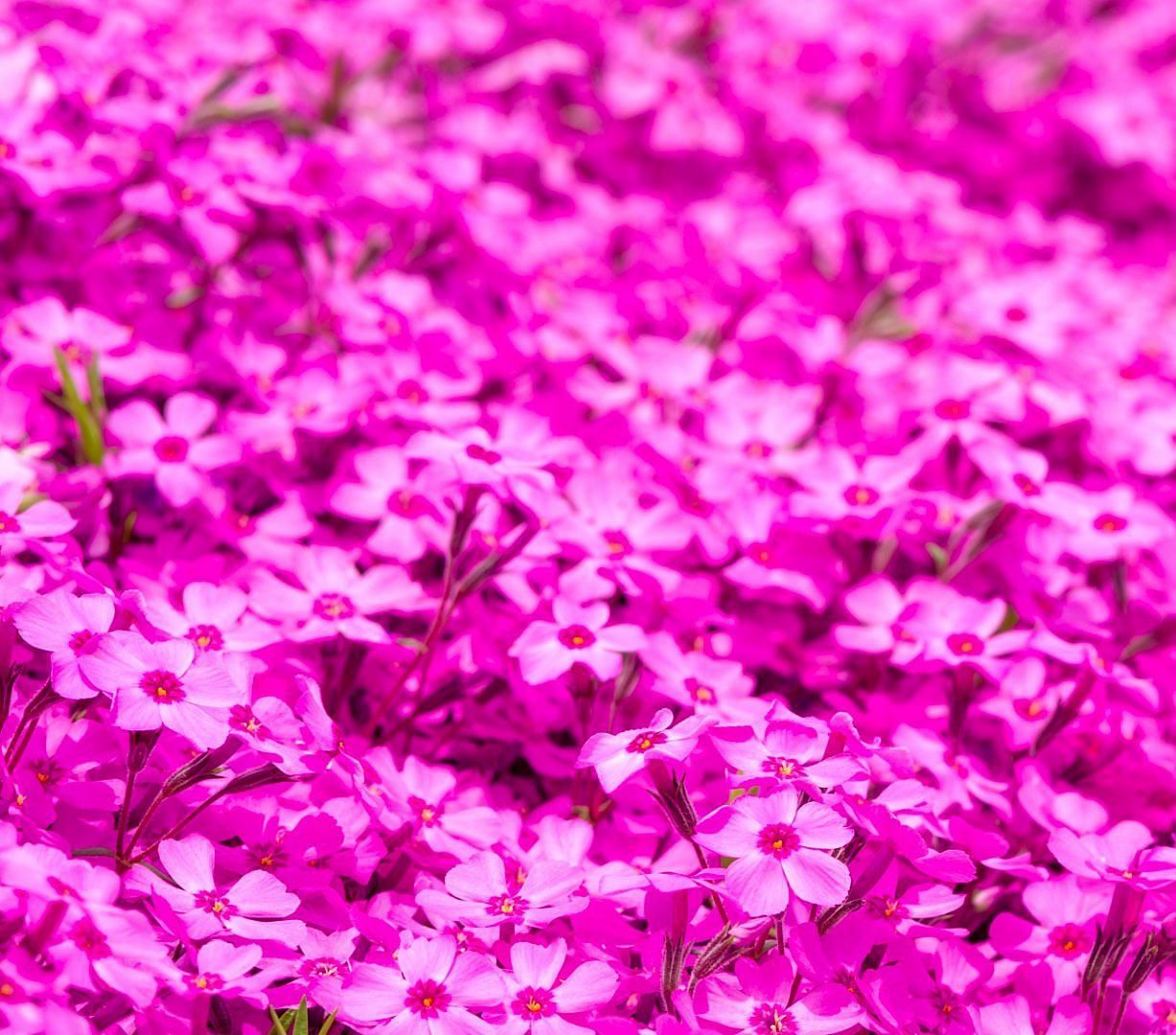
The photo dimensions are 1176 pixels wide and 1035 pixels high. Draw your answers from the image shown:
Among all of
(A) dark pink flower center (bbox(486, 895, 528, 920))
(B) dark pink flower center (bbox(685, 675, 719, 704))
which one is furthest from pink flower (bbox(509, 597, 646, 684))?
(A) dark pink flower center (bbox(486, 895, 528, 920))

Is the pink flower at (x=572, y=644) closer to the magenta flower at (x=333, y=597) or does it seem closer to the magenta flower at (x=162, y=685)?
the magenta flower at (x=333, y=597)

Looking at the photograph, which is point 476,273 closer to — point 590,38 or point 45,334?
point 45,334

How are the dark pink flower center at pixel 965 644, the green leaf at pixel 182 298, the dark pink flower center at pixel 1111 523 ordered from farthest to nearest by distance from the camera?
the green leaf at pixel 182 298, the dark pink flower center at pixel 1111 523, the dark pink flower center at pixel 965 644

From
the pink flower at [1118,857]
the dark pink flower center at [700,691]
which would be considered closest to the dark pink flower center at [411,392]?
the dark pink flower center at [700,691]

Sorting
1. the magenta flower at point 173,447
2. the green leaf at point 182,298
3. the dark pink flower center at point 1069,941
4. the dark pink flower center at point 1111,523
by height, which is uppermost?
the green leaf at point 182,298

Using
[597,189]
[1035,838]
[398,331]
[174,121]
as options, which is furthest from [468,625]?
[597,189]

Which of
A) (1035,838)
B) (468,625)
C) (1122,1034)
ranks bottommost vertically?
(1122,1034)

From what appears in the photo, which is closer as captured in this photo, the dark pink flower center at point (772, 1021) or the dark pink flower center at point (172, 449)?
the dark pink flower center at point (772, 1021)

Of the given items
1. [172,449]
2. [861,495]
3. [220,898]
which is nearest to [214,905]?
[220,898]
